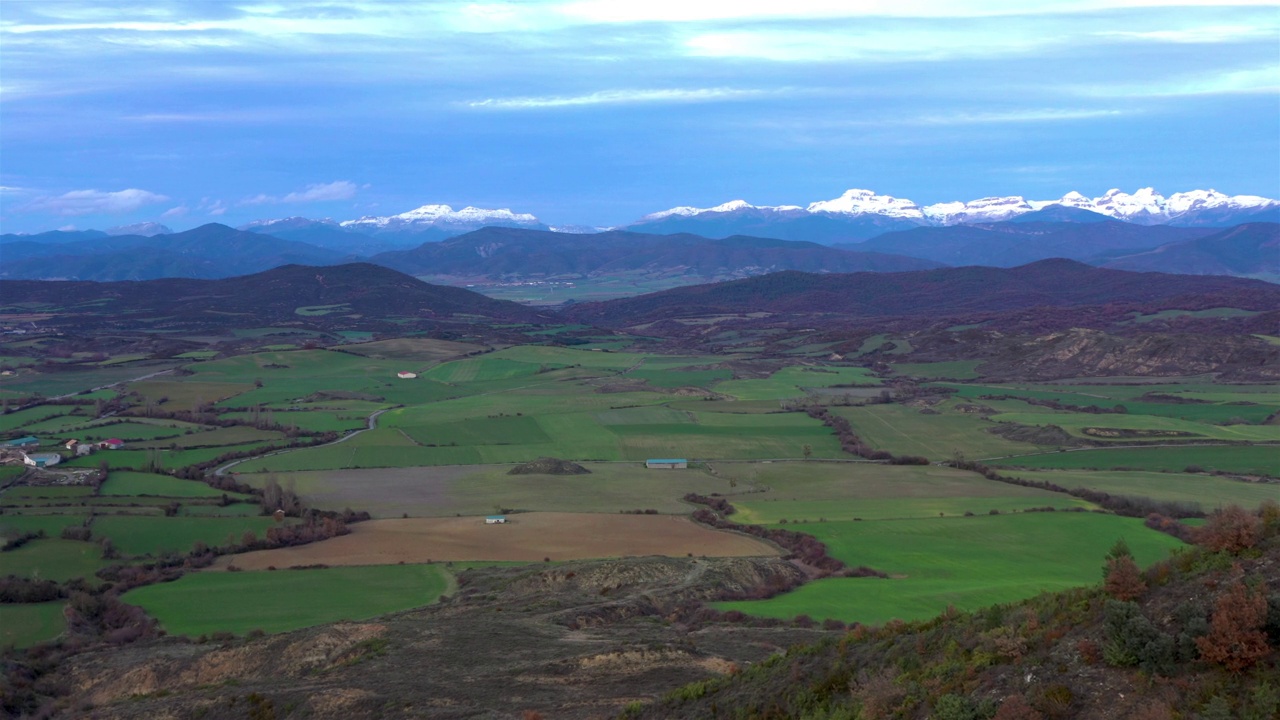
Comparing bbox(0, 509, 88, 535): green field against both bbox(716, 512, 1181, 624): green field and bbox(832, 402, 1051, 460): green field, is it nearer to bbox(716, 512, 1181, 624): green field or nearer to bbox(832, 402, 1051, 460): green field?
bbox(716, 512, 1181, 624): green field

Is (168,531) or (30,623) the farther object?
(168,531)

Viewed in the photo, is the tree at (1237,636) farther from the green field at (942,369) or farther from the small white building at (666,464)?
the green field at (942,369)

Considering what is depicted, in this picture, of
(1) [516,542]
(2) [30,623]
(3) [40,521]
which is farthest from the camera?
(3) [40,521]

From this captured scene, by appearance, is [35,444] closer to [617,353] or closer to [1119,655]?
[1119,655]

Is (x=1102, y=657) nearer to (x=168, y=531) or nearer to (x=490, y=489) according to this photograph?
(x=168, y=531)

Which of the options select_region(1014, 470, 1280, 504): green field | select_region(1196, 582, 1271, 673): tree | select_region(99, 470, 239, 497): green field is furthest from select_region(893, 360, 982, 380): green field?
select_region(1196, 582, 1271, 673): tree

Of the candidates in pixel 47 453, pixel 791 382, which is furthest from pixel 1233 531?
pixel 791 382
